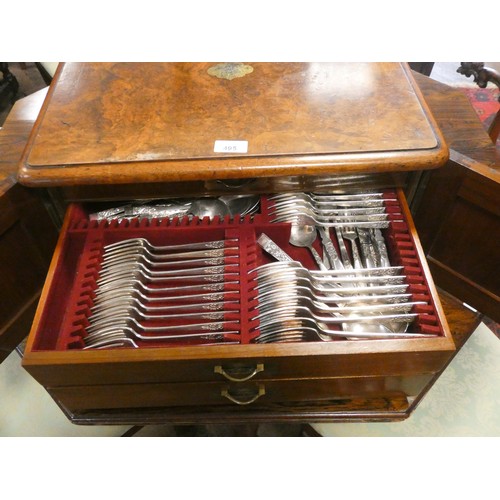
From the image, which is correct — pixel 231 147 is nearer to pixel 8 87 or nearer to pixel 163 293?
pixel 163 293

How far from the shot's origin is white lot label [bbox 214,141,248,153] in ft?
2.52

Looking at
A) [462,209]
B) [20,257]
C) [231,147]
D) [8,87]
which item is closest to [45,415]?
[20,257]

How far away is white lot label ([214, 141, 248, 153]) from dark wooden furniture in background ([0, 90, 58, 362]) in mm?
397

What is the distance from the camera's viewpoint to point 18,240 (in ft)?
2.92

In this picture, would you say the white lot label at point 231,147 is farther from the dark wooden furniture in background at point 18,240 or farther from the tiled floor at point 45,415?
the tiled floor at point 45,415

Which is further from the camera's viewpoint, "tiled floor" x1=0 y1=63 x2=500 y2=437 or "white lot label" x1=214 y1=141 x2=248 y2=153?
"tiled floor" x1=0 y1=63 x2=500 y2=437

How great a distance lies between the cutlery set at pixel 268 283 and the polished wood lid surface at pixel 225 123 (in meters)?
0.16

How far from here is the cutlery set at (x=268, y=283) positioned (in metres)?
0.76

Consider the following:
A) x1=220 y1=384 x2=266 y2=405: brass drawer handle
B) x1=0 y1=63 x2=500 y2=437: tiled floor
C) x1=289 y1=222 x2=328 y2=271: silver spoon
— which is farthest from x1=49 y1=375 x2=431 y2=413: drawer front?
x1=289 y1=222 x2=328 y2=271: silver spoon

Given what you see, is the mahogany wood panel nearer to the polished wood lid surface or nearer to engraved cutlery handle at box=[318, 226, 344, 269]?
engraved cutlery handle at box=[318, 226, 344, 269]

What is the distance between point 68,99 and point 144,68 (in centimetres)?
17

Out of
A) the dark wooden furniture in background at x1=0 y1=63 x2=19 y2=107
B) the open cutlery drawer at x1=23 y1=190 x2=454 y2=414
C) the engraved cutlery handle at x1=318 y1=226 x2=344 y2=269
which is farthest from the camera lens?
the dark wooden furniture in background at x1=0 y1=63 x2=19 y2=107

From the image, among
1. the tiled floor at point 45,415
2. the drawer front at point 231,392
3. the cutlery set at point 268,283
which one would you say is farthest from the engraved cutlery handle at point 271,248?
the tiled floor at point 45,415

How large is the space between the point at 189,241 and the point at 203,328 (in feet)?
0.66
